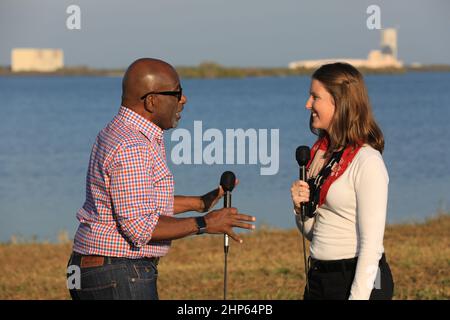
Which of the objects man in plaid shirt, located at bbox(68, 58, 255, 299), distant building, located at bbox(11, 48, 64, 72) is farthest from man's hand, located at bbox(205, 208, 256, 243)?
distant building, located at bbox(11, 48, 64, 72)

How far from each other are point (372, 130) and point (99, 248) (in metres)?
1.32

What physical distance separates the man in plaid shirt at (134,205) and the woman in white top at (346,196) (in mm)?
360

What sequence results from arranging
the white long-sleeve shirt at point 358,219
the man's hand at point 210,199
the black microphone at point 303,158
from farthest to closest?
the man's hand at point 210,199
the black microphone at point 303,158
the white long-sleeve shirt at point 358,219

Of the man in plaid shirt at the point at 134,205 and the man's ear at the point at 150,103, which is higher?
the man's ear at the point at 150,103

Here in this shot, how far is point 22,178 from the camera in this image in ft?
92.8

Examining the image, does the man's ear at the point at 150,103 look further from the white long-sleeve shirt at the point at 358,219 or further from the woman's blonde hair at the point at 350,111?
the white long-sleeve shirt at the point at 358,219

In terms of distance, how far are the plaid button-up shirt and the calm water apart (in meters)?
12.1

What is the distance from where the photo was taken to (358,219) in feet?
14.5

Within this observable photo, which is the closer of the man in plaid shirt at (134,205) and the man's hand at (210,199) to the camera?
the man in plaid shirt at (134,205)

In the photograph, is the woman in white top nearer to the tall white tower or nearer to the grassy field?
the grassy field

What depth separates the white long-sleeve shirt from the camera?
4.36 metres

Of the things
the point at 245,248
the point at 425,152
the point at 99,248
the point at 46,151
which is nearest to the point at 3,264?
the point at 245,248

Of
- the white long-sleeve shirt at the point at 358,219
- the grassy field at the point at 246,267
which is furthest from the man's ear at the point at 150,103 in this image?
the grassy field at the point at 246,267

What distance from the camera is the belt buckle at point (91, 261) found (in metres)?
4.52
